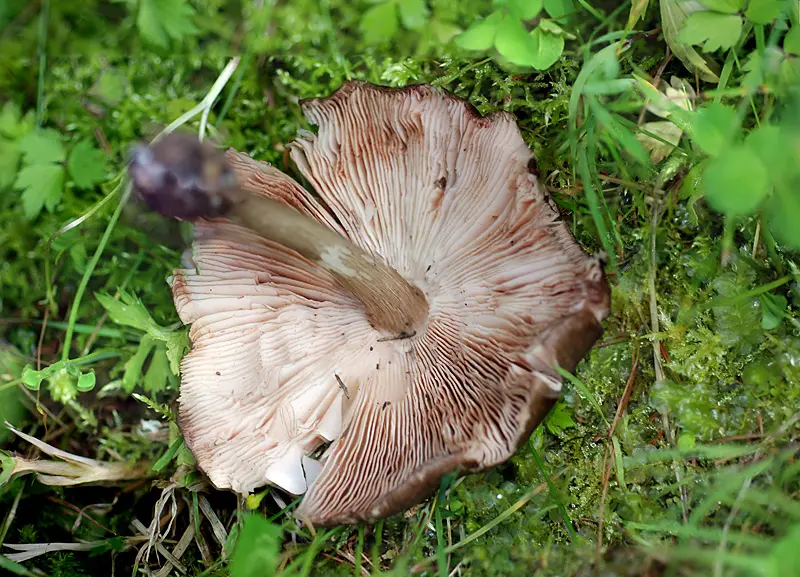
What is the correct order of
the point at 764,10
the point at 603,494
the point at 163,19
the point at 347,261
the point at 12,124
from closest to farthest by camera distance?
the point at 347,261 < the point at 764,10 < the point at 603,494 < the point at 163,19 < the point at 12,124

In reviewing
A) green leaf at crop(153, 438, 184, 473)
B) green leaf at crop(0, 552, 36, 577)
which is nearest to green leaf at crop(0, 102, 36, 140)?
green leaf at crop(0, 552, 36, 577)

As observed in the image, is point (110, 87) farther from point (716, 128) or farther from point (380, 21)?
point (716, 128)

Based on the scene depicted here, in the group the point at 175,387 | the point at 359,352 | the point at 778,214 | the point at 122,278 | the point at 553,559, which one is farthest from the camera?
the point at 122,278

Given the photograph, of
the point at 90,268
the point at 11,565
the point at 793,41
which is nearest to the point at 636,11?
the point at 793,41

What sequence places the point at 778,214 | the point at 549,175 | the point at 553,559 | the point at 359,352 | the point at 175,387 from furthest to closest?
1. the point at 175,387
2. the point at 549,175
3. the point at 359,352
4. the point at 553,559
5. the point at 778,214

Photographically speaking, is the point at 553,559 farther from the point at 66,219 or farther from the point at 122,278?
the point at 66,219

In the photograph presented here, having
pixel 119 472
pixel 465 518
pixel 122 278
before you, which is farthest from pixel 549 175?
pixel 119 472
